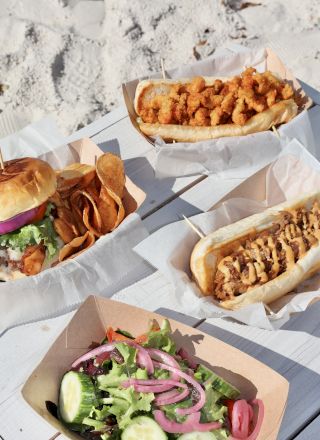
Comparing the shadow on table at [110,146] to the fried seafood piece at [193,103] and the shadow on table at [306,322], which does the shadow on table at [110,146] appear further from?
the shadow on table at [306,322]

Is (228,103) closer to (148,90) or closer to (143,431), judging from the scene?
(148,90)

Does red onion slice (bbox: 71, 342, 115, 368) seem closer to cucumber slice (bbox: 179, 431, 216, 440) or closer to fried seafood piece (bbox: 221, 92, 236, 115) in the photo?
cucumber slice (bbox: 179, 431, 216, 440)

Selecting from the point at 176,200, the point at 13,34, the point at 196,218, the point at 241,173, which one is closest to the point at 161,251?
the point at 196,218

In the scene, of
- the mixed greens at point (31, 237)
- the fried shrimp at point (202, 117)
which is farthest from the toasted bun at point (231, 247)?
the fried shrimp at point (202, 117)

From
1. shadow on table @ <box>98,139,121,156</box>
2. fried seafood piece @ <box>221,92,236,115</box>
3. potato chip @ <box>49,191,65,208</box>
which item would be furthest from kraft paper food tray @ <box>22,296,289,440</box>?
fried seafood piece @ <box>221,92,236,115</box>

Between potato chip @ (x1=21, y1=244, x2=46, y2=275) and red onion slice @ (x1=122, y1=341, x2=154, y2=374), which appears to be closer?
red onion slice @ (x1=122, y1=341, x2=154, y2=374)

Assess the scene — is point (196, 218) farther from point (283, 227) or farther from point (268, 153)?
point (268, 153)
